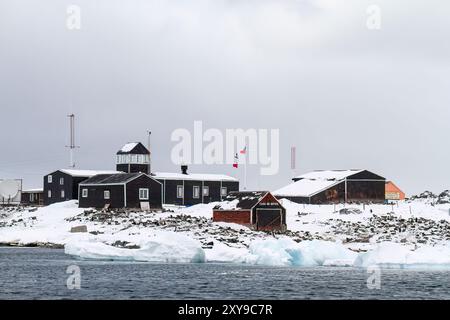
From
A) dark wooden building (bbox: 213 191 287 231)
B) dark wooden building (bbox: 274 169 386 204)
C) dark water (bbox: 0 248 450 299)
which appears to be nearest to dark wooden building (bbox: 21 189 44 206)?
dark wooden building (bbox: 274 169 386 204)

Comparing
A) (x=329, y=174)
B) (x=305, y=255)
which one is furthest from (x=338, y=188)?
(x=305, y=255)

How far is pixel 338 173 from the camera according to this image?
315ft

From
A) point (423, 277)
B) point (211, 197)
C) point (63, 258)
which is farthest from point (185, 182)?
point (423, 277)

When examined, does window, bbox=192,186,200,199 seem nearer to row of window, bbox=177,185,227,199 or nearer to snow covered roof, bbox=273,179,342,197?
row of window, bbox=177,185,227,199

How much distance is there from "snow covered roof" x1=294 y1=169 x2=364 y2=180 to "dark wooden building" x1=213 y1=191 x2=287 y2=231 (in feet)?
56.1

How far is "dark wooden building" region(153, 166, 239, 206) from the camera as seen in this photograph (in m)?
98.4

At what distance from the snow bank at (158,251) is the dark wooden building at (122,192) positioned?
31.6 m

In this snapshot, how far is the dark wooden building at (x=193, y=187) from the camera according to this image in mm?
98375

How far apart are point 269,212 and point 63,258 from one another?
23027 mm

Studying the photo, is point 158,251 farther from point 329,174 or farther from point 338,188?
point 329,174

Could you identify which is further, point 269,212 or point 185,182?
point 185,182

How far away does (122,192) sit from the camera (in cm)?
9144

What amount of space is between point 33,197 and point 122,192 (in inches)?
845
